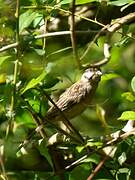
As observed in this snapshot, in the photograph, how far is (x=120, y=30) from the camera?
2668 mm

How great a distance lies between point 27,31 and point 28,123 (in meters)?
0.41

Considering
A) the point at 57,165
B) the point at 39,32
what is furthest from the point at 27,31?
the point at 57,165

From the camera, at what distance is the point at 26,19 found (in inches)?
93.8

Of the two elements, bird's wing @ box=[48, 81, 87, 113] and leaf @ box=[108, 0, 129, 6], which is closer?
leaf @ box=[108, 0, 129, 6]

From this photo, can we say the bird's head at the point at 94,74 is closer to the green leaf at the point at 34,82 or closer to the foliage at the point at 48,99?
the foliage at the point at 48,99

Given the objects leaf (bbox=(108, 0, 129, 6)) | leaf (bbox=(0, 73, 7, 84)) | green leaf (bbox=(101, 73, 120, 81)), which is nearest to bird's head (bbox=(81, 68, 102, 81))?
green leaf (bbox=(101, 73, 120, 81))

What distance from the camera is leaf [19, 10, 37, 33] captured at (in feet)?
7.72

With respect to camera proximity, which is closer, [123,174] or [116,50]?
[123,174]

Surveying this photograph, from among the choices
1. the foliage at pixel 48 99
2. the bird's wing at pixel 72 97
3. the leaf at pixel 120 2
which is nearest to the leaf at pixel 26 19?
the foliage at pixel 48 99

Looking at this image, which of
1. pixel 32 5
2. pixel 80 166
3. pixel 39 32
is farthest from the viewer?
pixel 39 32

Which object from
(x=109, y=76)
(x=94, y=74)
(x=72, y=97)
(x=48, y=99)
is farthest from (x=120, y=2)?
(x=72, y=97)

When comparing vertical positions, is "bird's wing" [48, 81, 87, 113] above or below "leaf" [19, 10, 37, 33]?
below

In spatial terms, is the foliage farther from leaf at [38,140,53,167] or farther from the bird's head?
the bird's head

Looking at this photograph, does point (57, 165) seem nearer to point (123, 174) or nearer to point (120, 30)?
point (123, 174)
